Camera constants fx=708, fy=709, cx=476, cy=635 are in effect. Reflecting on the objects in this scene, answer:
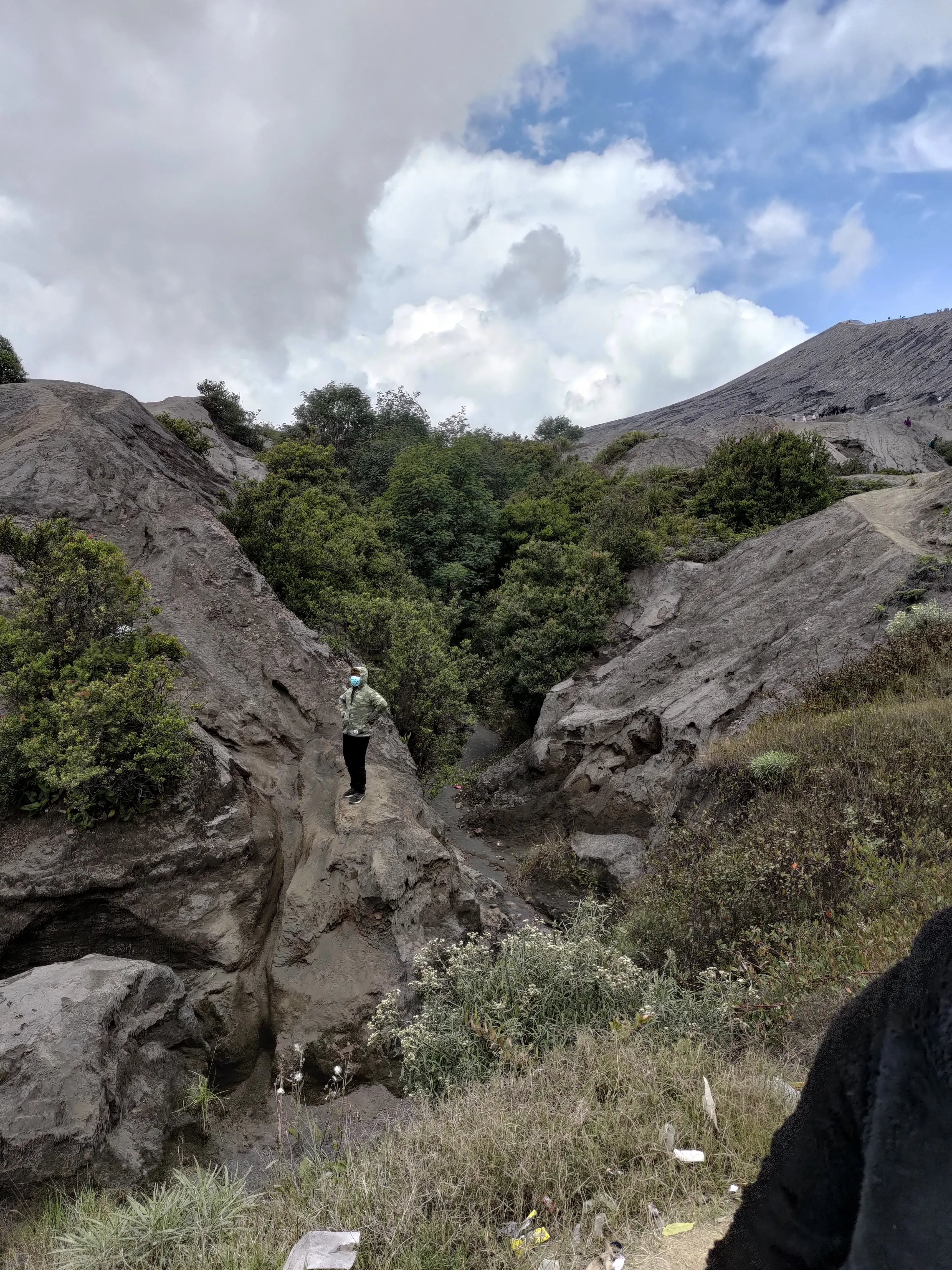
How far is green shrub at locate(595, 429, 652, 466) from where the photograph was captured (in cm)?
3678

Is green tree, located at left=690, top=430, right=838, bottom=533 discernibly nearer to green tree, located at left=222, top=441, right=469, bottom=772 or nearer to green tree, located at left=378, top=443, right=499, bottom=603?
green tree, located at left=378, top=443, right=499, bottom=603

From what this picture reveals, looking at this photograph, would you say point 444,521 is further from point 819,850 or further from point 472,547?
point 819,850

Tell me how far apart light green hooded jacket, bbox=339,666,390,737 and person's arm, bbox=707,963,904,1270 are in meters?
7.75

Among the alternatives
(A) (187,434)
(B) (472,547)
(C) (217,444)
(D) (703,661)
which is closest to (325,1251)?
(D) (703,661)

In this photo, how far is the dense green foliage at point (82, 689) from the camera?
23.2 ft

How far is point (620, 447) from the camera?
37250 mm

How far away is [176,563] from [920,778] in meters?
10.3

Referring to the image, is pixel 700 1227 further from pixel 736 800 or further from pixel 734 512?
pixel 734 512

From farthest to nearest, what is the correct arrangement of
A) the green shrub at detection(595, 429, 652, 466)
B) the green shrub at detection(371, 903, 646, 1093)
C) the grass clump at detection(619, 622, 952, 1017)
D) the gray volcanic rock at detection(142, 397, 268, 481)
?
the green shrub at detection(595, 429, 652, 466) → the gray volcanic rock at detection(142, 397, 268, 481) → the grass clump at detection(619, 622, 952, 1017) → the green shrub at detection(371, 903, 646, 1093)

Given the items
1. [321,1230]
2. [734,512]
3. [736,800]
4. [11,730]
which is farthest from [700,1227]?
[734,512]

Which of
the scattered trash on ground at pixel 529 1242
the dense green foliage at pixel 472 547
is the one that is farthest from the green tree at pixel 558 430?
the scattered trash on ground at pixel 529 1242

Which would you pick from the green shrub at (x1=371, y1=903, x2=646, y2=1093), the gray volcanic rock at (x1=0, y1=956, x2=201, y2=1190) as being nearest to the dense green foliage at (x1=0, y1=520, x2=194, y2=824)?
the gray volcanic rock at (x1=0, y1=956, x2=201, y2=1190)

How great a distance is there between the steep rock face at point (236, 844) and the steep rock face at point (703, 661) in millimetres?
4509

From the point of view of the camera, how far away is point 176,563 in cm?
1117
